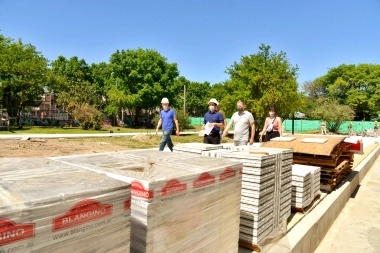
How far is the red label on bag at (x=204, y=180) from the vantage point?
7.16 feet

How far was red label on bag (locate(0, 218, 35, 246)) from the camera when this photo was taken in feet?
4.07

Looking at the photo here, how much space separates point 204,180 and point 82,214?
3.29 feet

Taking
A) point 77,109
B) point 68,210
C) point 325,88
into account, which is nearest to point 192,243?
point 68,210

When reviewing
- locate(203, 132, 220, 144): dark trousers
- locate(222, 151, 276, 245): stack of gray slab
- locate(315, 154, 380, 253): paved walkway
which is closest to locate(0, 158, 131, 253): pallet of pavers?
locate(222, 151, 276, 245): stack of gray slab

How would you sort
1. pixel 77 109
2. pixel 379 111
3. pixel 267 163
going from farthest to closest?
pixel 379 111 → pixel 77 109 → pixel 267 163

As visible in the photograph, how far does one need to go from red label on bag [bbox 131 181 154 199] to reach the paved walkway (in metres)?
3.91

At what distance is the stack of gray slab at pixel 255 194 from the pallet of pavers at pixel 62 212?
1683 millimetres

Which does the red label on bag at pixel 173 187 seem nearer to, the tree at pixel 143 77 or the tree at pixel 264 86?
the tree at pixel 264 86

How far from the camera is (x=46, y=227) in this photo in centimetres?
138

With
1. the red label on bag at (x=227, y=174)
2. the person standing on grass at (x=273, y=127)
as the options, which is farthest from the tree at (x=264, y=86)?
the red label on bag at (x=227, y=174)

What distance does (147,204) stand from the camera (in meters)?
1.83

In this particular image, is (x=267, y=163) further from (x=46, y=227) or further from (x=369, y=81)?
(x=369, y=81)

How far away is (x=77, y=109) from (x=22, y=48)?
365 inches

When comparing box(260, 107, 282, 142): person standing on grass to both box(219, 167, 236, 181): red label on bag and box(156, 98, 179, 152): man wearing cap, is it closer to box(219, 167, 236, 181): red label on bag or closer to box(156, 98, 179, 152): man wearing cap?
box(156, 98, 179, 152): man wearing cap
